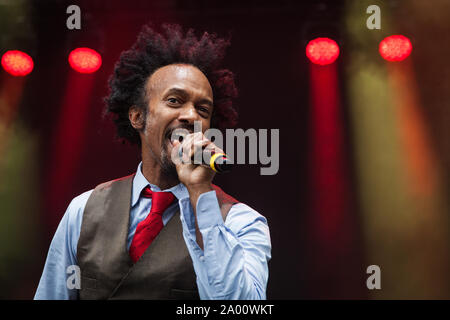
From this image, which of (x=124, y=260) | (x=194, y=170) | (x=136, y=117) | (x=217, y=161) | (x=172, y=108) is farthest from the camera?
(x=136, y=117)

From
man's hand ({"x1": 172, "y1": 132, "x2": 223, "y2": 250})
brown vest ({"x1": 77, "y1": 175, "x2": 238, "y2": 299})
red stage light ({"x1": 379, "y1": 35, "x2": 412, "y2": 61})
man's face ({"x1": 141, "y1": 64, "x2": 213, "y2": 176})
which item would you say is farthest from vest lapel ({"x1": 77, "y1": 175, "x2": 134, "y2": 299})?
red stage light ({"x1": 379, "y1": 35, "x2": 412, "y2": 61})

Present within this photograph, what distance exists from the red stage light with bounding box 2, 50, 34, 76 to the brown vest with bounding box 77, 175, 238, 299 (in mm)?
1642

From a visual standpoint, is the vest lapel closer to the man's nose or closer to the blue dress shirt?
the blue dress shirt

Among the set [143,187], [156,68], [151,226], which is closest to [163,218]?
[151,226]

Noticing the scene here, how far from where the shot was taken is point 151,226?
64.1 inches

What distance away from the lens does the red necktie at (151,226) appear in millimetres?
1591

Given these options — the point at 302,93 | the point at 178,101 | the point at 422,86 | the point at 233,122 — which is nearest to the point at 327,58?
the point at 302,93

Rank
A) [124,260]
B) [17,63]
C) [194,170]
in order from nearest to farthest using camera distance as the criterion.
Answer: [194,170] < [124,260] < [17,63]

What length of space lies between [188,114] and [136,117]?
14.9 inches

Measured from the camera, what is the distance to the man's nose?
5.43 ft

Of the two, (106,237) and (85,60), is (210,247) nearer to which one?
(106,237)

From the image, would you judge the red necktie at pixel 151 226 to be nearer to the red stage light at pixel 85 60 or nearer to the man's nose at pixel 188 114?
the man's nose at pixel 188 114

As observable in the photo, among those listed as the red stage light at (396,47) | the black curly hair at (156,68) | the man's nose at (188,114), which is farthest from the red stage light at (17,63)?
the red stage light at (396,47)
